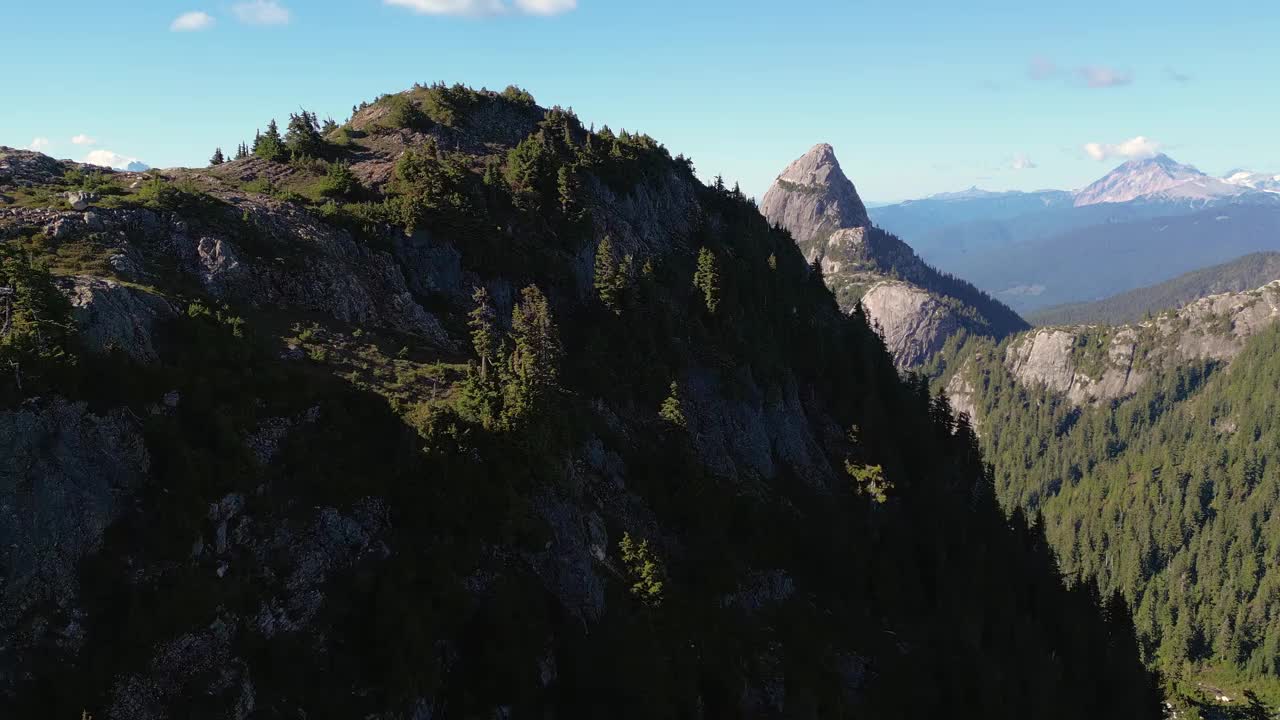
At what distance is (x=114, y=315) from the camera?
3878 cm

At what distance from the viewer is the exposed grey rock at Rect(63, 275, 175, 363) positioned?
36750mm

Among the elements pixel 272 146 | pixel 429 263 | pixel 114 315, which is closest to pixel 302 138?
pixel 272 146

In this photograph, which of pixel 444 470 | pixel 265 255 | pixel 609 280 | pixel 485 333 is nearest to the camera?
pixel 444 470

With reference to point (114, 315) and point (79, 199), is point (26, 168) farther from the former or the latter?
point (114, 315)

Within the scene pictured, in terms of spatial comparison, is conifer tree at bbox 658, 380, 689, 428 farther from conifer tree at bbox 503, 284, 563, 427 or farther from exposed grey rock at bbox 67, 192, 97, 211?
exposed grey rock at bbox 67, 192, 97, 211

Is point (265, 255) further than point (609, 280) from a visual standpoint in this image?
No

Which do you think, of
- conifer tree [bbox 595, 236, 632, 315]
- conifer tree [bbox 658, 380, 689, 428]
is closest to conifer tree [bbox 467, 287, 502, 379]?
conifer tree [bbox 595, 236, 632, 315]

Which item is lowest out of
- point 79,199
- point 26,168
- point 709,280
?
point 709,280

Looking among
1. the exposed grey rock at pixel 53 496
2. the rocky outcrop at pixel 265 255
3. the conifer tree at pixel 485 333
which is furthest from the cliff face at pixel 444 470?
the conifer tree at pixel 485 333

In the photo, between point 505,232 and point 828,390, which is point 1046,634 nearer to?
point 828,390

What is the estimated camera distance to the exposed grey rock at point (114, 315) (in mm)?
36750

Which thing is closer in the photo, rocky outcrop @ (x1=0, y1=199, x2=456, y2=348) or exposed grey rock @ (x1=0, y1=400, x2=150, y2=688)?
exposed grey rock @ (x1=0, y1=400, x2=150, y2=688)

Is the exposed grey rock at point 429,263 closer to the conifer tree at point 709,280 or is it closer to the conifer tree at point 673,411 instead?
the conifer tree at point 673,411

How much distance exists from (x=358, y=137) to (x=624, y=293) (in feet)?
125
